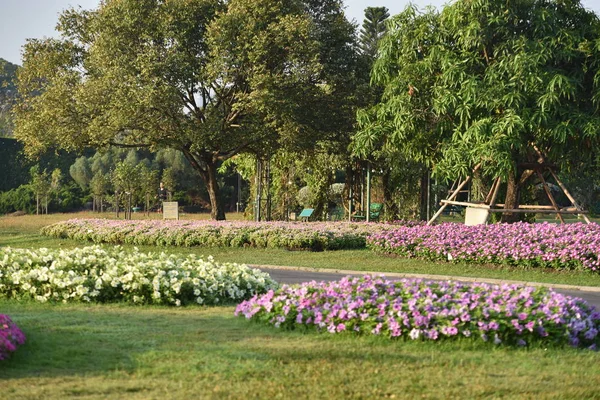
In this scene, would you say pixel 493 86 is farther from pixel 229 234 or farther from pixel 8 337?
pixel 8 337

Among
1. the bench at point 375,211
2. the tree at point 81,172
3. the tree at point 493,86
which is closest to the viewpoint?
the tree at point 493,86

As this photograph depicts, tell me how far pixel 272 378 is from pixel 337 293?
247 cm

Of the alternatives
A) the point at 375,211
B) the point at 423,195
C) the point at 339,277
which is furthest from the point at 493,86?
the point at 375,211

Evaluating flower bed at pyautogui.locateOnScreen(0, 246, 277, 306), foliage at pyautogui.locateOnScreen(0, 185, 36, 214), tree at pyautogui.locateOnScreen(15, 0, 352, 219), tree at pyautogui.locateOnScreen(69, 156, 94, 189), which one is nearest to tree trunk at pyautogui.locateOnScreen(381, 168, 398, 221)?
tree at pyautogui.locateOnScreen(15, 0, 352, 219)

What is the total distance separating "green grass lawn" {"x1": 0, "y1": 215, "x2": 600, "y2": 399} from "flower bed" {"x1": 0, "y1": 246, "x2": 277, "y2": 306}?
1.22 meters

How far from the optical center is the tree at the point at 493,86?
62.8 ft

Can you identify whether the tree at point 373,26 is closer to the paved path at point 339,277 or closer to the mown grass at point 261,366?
the paved path at point 339,277

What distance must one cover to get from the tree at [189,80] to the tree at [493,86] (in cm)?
508

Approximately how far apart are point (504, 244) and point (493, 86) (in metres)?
4.13

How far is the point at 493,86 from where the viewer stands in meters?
19.4

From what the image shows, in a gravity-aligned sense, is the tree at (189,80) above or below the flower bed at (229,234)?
above

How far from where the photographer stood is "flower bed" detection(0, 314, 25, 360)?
680 centimetres

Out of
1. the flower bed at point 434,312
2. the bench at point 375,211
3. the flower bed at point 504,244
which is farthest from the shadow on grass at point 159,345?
the bench at point 375,211

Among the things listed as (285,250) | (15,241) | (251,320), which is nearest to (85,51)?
(15,241)
